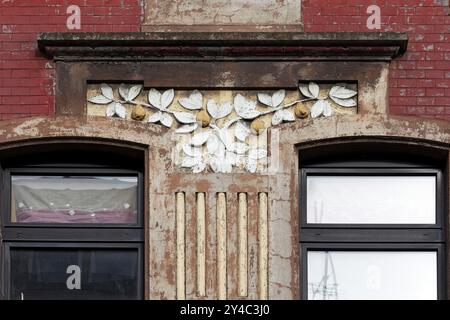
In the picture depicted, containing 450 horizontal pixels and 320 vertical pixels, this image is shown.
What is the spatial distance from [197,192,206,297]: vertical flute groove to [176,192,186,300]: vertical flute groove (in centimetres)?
11

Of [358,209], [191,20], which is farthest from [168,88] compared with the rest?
[358,209]

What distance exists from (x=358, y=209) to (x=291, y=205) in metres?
0.63

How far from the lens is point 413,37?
1883cm

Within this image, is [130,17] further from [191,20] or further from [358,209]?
[358,209]

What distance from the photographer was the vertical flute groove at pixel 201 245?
18422 millimetres

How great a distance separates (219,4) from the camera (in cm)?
1891

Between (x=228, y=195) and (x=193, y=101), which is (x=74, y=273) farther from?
(x=193, y=101)

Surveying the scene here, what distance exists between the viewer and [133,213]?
18891mm

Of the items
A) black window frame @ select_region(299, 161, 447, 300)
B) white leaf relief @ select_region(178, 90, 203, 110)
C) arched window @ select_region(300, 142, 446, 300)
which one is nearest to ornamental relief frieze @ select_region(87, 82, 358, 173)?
white leaf relief @ select_region(178, 90, 203, 110)

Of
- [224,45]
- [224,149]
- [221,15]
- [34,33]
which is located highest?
[221,15]

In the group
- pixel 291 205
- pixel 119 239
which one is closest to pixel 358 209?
pixel 291 205

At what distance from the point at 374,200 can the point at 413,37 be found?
128 cm

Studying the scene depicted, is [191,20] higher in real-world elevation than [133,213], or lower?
higher

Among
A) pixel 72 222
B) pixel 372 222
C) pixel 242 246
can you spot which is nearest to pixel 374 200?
pixel 372 222
